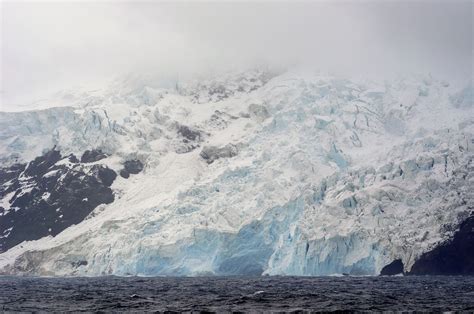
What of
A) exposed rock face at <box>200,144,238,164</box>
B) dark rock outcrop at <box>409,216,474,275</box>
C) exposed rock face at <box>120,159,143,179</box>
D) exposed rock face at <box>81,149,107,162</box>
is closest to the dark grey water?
dark rock outcrop at <box>409,216,474,275</box>

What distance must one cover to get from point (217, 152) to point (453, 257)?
79669mm

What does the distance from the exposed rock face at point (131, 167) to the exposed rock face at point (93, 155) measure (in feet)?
22.8

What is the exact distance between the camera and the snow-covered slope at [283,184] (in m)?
122

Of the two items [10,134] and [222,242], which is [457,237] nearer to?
[222,242]

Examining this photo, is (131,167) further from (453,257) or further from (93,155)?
(453,257)

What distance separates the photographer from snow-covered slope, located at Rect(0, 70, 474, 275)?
12156 cm

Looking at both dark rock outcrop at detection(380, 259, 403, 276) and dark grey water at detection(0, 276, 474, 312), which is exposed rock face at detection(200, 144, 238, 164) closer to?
dark rock outcrop at detection(380, 259, 403, 276)

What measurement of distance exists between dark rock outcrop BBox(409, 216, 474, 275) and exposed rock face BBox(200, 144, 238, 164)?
69.2 metres

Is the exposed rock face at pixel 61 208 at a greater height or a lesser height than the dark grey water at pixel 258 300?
greater

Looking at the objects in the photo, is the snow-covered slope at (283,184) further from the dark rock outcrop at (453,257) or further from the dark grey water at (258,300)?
the dark grey water at (258,300)

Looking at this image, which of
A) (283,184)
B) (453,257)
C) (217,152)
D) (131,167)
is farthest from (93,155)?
(453,257)

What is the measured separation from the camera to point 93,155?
19450 cm

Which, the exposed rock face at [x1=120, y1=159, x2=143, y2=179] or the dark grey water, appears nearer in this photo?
the dark grey water

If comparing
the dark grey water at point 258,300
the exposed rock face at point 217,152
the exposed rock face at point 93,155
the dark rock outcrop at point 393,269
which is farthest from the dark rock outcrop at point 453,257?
the exposed rock face at point 93,155
